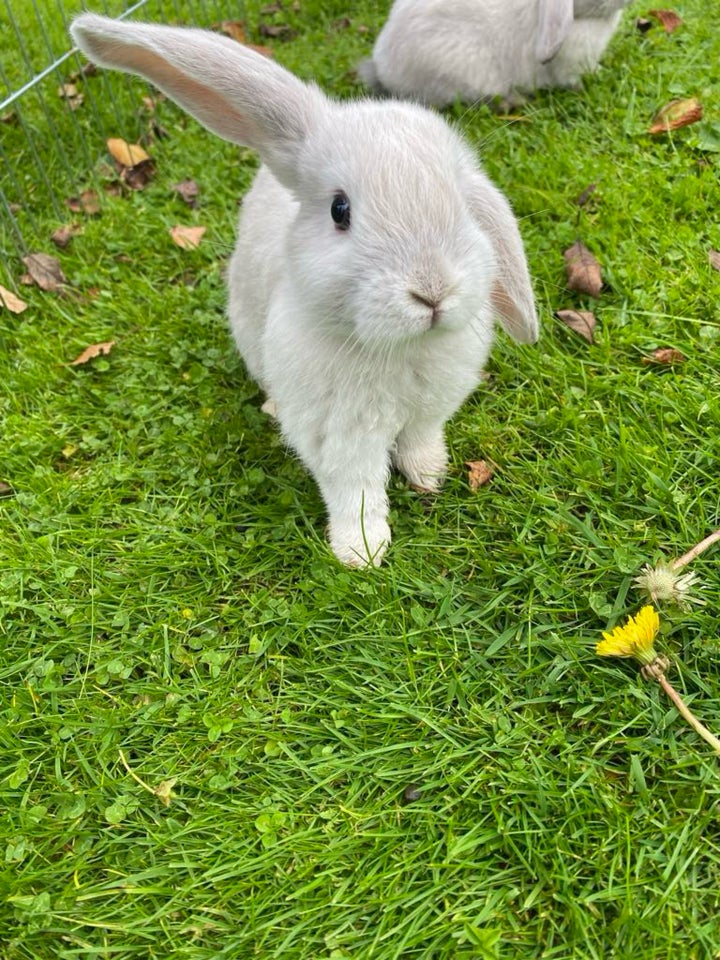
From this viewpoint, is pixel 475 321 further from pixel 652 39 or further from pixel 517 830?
pixel 652 39

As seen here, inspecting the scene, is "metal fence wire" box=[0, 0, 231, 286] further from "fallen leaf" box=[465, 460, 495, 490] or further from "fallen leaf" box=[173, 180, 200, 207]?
"fallen leaf" box=[465, 460, 495, 490]

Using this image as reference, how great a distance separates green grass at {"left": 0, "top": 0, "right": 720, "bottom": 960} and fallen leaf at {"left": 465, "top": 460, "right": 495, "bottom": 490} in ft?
0.13

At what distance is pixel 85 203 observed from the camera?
4.27 m

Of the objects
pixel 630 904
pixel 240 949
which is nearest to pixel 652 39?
pixel 630 904

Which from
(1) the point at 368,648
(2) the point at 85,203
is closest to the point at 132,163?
(2) the point at 85,203

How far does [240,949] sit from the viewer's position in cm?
187

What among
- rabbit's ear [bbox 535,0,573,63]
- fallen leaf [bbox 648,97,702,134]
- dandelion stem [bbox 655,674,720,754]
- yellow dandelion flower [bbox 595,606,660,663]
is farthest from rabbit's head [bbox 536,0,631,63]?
dandelion stem [bbox 655,674,720,754]

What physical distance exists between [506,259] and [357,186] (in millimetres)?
620

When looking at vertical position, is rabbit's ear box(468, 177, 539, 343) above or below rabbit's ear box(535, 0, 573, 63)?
below

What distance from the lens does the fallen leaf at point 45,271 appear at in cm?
382

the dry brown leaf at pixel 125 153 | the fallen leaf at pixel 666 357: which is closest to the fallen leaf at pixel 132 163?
the dry brown leaf at pixel 125 153

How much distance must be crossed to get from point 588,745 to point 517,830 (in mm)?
315

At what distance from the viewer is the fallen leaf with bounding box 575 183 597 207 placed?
3.63 metres

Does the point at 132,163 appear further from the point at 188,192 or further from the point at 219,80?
the point at 219,80
